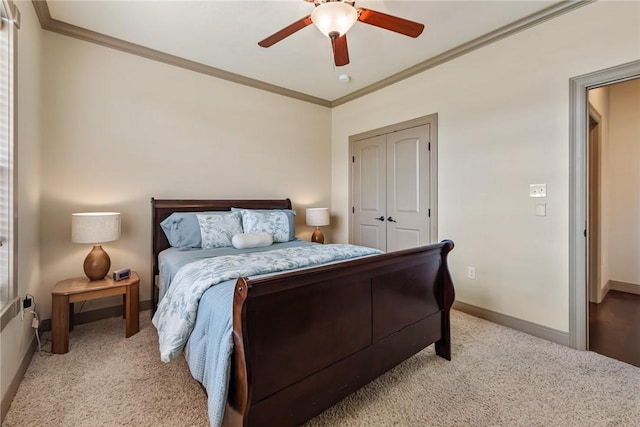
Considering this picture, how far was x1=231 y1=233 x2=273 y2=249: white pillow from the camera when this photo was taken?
9.50 feet

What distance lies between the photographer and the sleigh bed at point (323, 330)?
1.26m

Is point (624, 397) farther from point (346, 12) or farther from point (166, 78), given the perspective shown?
point (166, 78)

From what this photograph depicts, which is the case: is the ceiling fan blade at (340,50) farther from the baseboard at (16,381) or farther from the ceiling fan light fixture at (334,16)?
the baseboard at (16,381)

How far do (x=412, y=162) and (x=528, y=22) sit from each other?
5.30ft

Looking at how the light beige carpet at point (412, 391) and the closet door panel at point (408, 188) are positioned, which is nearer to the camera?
the light beige carpet at point (412, 391)

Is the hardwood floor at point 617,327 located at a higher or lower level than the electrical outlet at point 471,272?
lower

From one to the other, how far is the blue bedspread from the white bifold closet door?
5.48ft

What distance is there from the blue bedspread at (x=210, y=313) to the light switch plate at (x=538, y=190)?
1802 millimetres

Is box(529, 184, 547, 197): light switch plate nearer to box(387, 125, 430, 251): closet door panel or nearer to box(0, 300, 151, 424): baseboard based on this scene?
box(387, 125, 430, 251): closet door panel

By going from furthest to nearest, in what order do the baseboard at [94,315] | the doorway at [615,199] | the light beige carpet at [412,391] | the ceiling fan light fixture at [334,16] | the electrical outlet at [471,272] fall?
1. the doorway at [615,199]
2. the electrical outlet at [471,272]
3. the baseboard at [94,315]
4. the ceiling fan light fixture at [334,16]
5. the light beige carpet at [412,391]

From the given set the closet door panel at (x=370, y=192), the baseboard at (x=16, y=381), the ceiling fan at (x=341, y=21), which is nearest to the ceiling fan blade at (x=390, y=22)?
the ceiling fan at (x=341, y=21)

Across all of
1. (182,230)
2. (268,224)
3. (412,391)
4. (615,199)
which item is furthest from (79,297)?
(615,199)

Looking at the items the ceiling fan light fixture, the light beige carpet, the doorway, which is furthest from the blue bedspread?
the doorway

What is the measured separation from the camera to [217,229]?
3.03 metres
